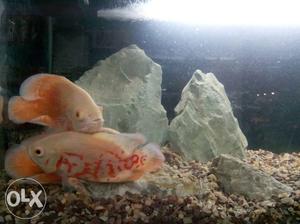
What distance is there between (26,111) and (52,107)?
0.32ft

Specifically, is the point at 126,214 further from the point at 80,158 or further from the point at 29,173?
the point at 29,173

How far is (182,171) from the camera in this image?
1.82 metres

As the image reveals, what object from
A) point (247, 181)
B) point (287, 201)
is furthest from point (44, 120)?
point (287, 201)

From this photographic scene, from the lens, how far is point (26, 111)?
152 centimetres

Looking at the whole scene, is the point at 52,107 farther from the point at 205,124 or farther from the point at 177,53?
the point at 205,124

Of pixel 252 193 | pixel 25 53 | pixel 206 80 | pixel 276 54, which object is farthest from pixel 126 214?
pixel 276 54

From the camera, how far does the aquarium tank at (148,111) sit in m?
1.52

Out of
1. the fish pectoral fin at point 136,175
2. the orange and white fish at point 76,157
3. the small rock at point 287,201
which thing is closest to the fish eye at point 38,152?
the orange and white fish at point 76,157

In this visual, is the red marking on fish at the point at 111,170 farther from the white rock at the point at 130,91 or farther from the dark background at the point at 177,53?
the dark background at the point at 177,53

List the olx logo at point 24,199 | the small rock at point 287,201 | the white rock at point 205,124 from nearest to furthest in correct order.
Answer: the olx logo at point 24,199, the small rock at point 287,201, the white rock at point 205,124

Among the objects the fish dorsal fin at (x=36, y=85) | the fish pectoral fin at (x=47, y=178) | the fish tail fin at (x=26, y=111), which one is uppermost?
the fish dorsal fin at (x=36, y=85)

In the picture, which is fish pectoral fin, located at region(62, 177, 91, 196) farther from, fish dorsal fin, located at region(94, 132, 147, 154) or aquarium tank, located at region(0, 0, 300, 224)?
fish dorsal fin, located at region(94, 132, 147, 154)

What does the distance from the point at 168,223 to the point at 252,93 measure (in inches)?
35.7

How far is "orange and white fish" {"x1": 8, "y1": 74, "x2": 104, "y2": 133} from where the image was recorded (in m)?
1.52
